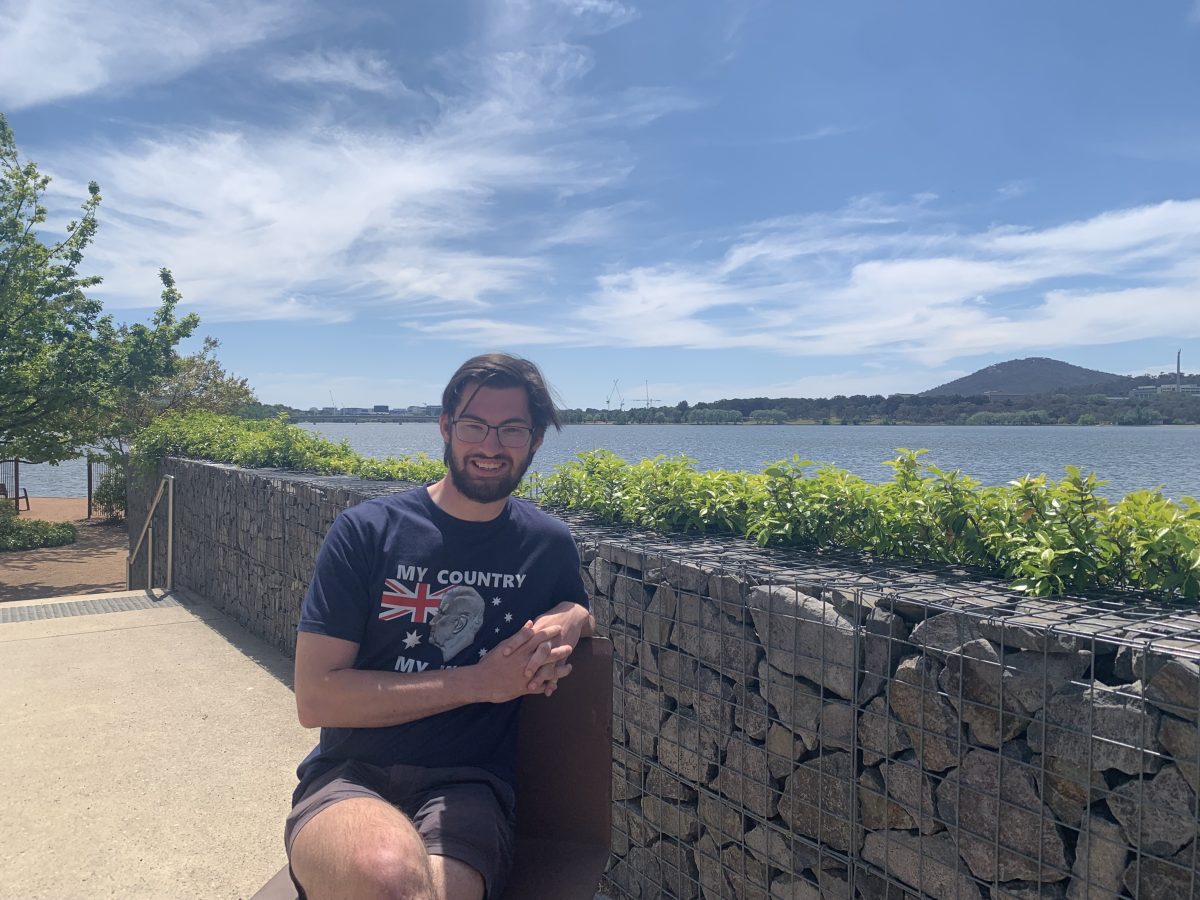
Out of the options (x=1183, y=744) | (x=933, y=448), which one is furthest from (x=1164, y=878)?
(x=933, y=448)

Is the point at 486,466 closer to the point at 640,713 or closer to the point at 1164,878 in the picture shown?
the point at 640,713

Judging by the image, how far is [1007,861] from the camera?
195 cm

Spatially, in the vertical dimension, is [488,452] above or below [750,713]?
above

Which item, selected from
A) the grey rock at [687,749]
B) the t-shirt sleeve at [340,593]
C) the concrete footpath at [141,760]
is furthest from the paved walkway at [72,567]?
the t-shirt sleeve at [340,593]

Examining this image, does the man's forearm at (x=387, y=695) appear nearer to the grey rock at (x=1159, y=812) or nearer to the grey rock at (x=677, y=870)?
the grey rock at (x=677, y=870)

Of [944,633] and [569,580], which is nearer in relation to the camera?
[944,633]

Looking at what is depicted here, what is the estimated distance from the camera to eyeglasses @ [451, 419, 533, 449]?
7.93 ft

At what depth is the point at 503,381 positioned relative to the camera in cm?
246

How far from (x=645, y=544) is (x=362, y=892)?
180 cm

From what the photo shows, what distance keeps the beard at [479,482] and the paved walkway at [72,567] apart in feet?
39.8

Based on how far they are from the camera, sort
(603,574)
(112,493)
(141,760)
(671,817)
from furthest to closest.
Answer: (112,493), (141,760), (603,574), (671,817)

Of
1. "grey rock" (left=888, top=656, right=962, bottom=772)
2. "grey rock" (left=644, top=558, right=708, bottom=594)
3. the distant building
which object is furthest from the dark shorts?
the distant building

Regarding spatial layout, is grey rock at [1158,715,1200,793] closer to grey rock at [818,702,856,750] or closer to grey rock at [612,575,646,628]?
grey rock at [818,702,856,750]

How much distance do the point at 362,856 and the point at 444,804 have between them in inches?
12.8
